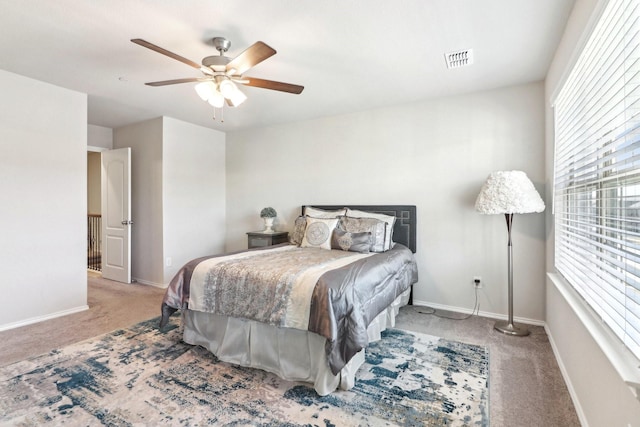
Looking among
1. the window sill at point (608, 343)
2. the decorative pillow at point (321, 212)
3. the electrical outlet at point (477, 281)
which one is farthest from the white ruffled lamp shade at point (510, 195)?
the decorative pillow at point (321, 212)

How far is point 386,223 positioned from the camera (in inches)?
141

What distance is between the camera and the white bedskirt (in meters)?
2.05

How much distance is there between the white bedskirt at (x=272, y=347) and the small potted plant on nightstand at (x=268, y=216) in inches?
87.6

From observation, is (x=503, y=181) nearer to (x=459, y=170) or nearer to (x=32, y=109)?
(x=459, y=170)

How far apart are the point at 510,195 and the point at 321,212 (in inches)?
85.4

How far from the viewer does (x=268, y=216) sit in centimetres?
473

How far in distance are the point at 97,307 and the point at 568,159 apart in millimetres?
4893

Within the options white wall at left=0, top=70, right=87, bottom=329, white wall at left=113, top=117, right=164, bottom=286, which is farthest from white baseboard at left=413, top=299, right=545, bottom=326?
white wall at left=0, top=70, right=87, bottom=329

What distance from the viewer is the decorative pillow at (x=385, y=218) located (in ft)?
11.5

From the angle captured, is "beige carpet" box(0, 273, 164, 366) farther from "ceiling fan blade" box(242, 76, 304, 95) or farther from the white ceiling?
"ceiling fan blade" box(242, 76, 304, 95)

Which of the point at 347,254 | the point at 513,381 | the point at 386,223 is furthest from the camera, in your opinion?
the point at 386,223

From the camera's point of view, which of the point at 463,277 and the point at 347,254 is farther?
the point at 463,277

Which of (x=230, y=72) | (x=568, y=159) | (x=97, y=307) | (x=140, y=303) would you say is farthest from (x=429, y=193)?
(x=97, y=307)

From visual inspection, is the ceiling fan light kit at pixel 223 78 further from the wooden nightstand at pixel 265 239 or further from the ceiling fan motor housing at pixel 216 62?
the wooden nightstand at pixel 265 239
